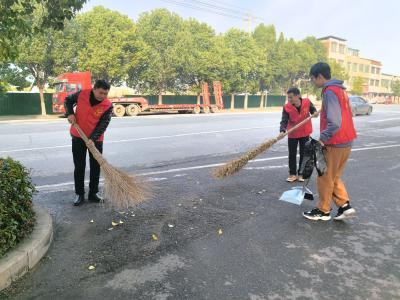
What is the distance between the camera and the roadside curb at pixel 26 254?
9.36 feet

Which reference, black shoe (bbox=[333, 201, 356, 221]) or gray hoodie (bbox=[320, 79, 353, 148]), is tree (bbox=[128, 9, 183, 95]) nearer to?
gray hoodie (bbox=[320, 79, 353, 148])

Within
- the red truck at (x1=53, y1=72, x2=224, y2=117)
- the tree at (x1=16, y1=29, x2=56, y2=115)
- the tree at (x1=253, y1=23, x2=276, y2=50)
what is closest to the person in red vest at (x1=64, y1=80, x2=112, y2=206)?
the red truck at (x1=53, y1=72, x2=224, y2=117)

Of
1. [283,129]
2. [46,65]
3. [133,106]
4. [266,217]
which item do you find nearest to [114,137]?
[283,129]

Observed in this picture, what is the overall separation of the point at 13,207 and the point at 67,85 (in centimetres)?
2083

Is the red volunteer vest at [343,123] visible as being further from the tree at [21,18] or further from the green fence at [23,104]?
the green fence at [23,104]

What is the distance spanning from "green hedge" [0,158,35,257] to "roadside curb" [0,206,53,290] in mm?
67

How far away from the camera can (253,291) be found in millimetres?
2895

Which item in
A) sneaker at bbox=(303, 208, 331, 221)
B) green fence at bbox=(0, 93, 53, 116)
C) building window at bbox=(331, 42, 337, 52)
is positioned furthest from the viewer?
building window at bbox=(331, 42, 337, 52)

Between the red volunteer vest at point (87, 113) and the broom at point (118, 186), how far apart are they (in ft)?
0.56

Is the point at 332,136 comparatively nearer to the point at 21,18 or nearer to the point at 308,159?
the point at 308,159

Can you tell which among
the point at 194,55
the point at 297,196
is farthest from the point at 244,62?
the point at 297,196

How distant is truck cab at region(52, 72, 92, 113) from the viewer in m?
22.5

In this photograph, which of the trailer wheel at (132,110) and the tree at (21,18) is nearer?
the tree at (21,18)

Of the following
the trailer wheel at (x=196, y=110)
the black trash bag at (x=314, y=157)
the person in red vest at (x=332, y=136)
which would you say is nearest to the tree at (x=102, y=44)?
the trailer wheel at (x=196, y=110)
